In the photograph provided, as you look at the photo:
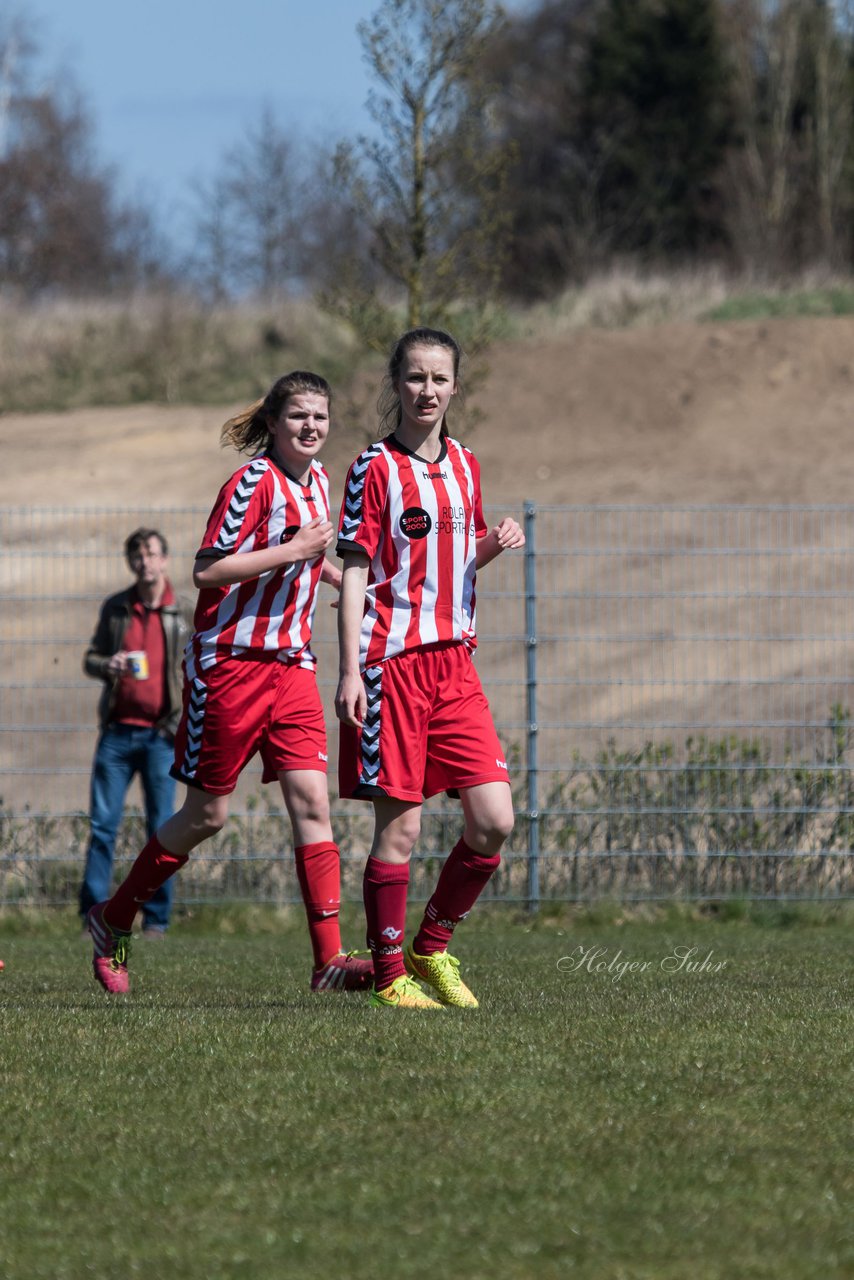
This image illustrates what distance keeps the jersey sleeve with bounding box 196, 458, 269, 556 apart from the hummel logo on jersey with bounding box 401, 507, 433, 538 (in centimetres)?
61

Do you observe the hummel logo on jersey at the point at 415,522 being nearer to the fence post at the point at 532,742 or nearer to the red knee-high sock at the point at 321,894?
the red knee-high sock at the point at 321,894

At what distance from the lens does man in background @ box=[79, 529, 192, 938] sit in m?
10.0

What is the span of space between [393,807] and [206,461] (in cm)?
2222

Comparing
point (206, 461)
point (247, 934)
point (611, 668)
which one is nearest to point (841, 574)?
point (611, 668)

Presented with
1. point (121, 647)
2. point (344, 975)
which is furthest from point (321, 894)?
A: point (121, 647)

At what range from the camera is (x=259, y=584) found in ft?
20.7

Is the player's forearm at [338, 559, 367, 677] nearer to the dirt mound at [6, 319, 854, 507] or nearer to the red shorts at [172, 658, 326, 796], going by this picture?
the red shorts at [172, 658, 326, 796]

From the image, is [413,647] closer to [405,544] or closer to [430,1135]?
[405,544]

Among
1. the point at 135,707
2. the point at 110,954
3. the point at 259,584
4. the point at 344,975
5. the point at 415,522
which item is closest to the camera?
the point at 415,522

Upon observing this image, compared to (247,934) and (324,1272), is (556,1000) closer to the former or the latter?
(324,1272)

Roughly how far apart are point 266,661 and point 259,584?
28 centimetres

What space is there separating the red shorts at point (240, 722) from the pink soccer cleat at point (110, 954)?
30.2 inches

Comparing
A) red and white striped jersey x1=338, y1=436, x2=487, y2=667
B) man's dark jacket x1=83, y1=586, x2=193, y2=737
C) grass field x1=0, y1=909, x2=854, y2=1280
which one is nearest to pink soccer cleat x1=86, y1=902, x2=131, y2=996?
grass field x1=0, y1=909, x2=854, y2=1280

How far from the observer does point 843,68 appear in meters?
41.2
